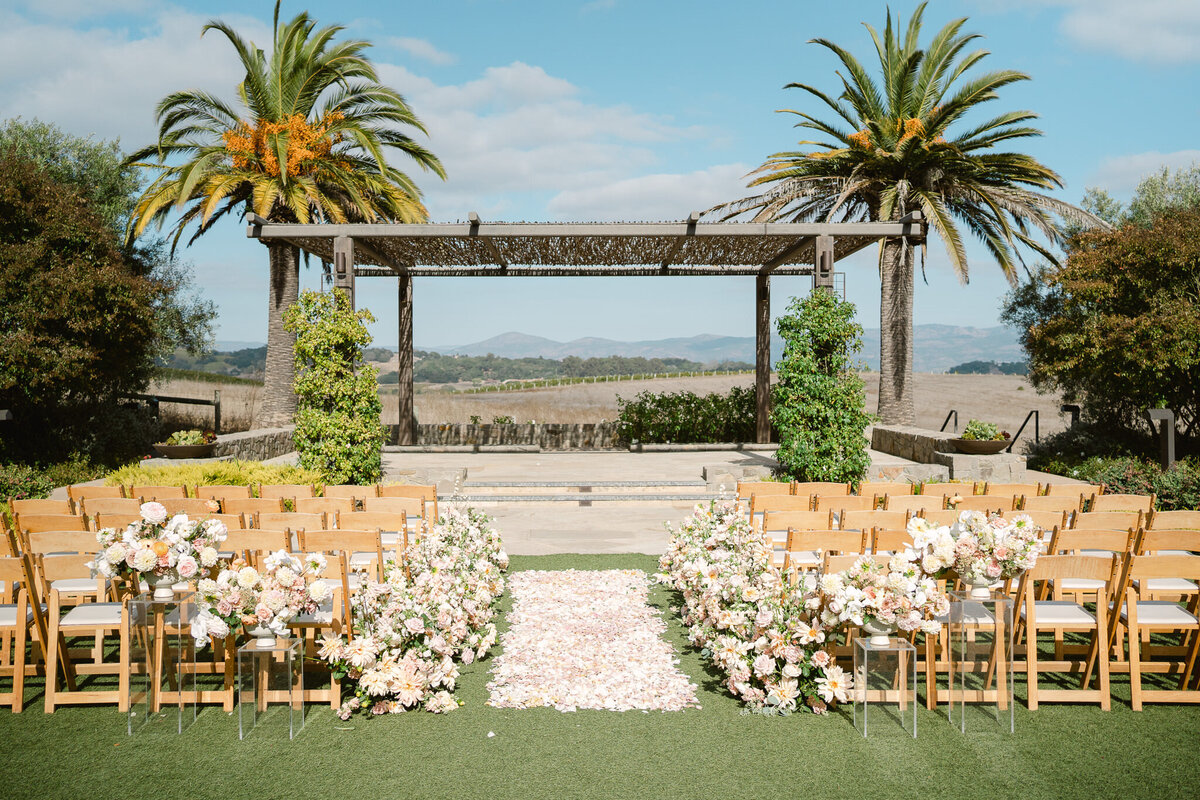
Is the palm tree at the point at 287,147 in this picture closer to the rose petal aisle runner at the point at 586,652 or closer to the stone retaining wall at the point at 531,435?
the stone retaining wall at the point at 531,435

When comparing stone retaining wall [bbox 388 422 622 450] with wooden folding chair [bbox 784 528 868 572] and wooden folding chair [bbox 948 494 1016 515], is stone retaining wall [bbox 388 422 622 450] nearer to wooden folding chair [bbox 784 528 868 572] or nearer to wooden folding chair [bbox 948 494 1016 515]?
wooden folding chair [bbox 948 494 1016 515]

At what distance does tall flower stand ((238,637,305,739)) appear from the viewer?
4.01 metres

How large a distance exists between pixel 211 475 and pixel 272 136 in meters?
8.98

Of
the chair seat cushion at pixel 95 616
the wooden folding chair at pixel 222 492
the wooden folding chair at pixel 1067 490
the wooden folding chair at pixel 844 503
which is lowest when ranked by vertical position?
the chair seat cushion at pixel 95 616

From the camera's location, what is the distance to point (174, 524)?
14.3ft

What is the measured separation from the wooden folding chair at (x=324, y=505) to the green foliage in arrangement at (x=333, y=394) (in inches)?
126

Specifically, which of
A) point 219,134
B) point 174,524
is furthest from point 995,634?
point 219,134

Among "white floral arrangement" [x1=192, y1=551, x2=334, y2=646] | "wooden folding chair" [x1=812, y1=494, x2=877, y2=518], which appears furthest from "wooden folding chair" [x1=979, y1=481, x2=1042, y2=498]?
Answer: "white floral arrangement" [x1=192, y1=551, x2=334, y2=646]

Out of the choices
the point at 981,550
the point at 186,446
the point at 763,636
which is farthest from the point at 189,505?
the point at 981,550

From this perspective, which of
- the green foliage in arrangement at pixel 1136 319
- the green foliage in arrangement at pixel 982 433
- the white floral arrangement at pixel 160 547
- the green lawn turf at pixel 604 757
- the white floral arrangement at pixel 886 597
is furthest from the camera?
the green foliage in arrangement at pixel 1136 319

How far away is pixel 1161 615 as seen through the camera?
14.7 feet

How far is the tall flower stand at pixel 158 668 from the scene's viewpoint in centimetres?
415

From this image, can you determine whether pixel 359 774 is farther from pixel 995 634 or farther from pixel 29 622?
pixel 995 634

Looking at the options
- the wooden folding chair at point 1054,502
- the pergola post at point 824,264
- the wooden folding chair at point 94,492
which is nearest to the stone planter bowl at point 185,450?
the wooden folding chair at point 94,492
